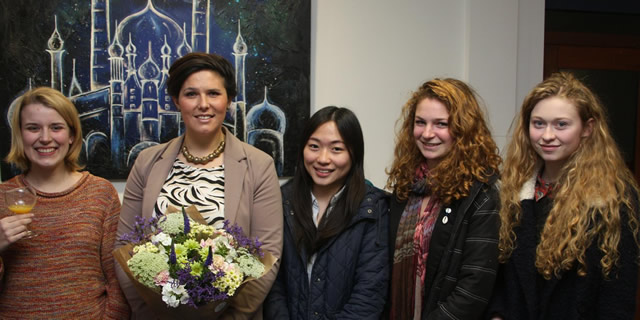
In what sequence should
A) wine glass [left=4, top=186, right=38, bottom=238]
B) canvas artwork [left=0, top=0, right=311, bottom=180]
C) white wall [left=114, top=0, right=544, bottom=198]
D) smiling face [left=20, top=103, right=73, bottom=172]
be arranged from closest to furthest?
wine glass [left=4, top=186, right=38, bottom=238]
smiling face [left=20, top=103, right=73, bottom=172]
canvas artwork [left=0, top=0, right=311, bottom=180]
white wall [left=114, top=0, right=544, bottom=198]

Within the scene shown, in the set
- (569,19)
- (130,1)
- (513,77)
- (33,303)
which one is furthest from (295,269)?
(569,19)

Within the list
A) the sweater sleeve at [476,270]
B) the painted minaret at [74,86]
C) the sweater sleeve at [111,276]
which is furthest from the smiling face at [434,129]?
the painted minaret at [74,86]

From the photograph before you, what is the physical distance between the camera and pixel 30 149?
2039mm

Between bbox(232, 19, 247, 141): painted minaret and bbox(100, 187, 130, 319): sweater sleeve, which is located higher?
bbox(232, 19, 247, 141): painted minaret

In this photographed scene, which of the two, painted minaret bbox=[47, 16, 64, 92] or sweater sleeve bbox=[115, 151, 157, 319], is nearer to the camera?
sweater sleeve bbox=[115, 151, 157, 319]

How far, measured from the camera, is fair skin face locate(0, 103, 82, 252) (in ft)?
6.69

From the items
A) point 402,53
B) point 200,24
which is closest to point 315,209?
point 200,24

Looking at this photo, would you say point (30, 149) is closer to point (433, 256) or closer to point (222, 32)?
point (222, 32)

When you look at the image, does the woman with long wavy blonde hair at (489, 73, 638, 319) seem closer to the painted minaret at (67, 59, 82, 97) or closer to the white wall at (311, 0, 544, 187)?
the white wall at (311, 0, 544, 187)

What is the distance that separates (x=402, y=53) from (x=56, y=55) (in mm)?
1992

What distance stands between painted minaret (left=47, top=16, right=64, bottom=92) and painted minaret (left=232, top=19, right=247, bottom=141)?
913 mm

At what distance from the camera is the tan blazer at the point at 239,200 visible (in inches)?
76.3

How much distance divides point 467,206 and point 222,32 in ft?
5.64

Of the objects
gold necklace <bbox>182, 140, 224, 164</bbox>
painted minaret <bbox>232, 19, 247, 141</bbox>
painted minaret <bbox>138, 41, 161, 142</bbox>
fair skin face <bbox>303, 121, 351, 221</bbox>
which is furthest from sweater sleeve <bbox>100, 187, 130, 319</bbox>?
painted minaret <bbox>232, 19, 247, 141</bbox>
